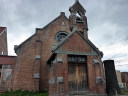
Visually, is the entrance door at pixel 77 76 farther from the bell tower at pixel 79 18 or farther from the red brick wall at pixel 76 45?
the bell tower at pixel 79 18

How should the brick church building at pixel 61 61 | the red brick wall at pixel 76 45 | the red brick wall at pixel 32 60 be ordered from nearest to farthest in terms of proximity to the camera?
the brick church building at pixel 61 61 < the red brick wall at pixel 76 45 < the red brick wall at pixel 32 60

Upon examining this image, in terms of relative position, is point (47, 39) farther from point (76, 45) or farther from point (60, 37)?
point (76, 45)

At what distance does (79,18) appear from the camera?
862 inches

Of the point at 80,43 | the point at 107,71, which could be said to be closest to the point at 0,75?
the point at 80,43

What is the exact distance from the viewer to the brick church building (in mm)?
12117

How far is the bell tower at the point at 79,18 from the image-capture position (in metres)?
21.0

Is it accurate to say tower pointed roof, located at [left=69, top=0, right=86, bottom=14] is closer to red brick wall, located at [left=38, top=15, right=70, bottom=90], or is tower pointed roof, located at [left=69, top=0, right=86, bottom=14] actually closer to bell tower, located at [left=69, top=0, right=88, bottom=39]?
bell tower, located at [left=69, top=0, right=88, bottom=39]

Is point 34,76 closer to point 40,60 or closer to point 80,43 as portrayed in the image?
point 40,60

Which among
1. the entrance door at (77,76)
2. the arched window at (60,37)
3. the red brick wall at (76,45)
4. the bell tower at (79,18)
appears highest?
the bell tower at (79,18)

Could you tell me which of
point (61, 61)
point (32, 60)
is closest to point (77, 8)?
point (32, 60)

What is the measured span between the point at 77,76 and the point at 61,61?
2.29 metres

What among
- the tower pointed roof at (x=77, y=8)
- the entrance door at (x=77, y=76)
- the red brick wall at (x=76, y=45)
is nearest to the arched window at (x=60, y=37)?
the tower pointed roof at (x=77, y=8)

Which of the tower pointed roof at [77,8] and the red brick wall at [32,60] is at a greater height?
the tower pointed roof at [77,8]

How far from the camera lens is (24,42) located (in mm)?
17484
